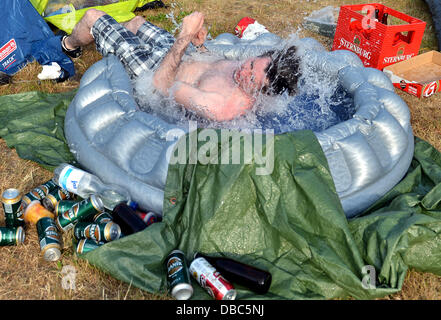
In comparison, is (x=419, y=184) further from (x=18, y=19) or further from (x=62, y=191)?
(x=18, y=19)

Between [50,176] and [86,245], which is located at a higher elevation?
[86,245]

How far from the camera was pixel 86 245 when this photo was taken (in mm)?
2541

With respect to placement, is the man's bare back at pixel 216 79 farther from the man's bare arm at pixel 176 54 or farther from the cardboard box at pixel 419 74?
the cardboard box at pixel 419 74

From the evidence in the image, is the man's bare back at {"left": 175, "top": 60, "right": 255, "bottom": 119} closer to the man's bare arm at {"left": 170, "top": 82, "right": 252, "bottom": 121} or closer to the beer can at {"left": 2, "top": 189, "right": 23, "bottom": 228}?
the man's bare arm at {"left": 170, "top": 82, "right": 252, "bottom": 121}

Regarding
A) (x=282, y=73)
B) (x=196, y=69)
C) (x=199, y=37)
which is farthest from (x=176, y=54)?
(x=282, y=73)

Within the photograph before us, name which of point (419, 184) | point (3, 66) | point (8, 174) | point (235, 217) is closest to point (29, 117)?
point (8, 174)

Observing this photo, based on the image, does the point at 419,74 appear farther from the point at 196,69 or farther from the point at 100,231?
the point at 100,231

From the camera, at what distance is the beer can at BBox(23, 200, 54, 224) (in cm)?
Result: 281

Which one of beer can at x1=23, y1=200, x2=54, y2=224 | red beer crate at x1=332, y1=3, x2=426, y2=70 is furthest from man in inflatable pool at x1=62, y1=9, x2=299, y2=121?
red beer crate at x1=332, y1=3, x2=426, y2=70

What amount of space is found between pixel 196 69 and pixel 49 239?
177cm

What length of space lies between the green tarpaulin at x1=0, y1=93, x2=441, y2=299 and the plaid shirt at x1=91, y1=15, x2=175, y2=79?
1405mm

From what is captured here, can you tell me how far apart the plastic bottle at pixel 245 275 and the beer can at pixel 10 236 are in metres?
1.22

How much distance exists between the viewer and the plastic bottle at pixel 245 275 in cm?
234

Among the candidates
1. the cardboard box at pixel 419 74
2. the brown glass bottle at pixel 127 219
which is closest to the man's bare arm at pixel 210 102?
the brown glass bottle at pixel 127 219
